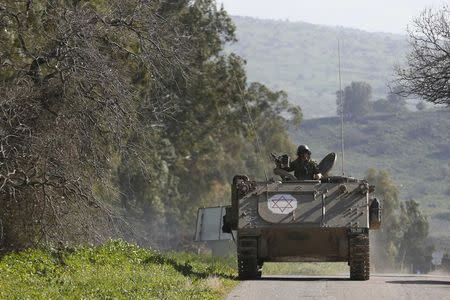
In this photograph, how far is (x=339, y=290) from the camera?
68.1ft

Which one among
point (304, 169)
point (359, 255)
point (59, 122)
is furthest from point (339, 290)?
point (59, 122)

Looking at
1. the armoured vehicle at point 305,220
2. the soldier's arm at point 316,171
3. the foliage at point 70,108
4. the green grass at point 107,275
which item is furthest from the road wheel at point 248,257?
the soldier's arm at point 316,171

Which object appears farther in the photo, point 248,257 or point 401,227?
point 401,227

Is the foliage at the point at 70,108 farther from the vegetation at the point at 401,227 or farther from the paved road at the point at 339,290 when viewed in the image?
the vegetation at the point at 401,227

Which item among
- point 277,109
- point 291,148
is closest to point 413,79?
point 277,109

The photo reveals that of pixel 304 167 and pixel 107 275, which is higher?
pixel 304 167

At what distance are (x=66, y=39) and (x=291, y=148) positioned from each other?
55.2 metres

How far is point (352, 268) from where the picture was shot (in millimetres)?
23969

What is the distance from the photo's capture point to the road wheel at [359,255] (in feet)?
77.7

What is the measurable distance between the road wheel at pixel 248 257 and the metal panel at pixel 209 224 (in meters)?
10.9

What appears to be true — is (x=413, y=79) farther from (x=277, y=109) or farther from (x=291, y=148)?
(x=291, y=148)

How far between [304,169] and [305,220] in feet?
6.53

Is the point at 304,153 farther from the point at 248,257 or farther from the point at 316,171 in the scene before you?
the point at 248,257

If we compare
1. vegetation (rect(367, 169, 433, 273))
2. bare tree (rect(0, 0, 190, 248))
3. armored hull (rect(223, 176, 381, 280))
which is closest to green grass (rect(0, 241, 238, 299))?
bare tree (rect(0, 0, 190, 248))
